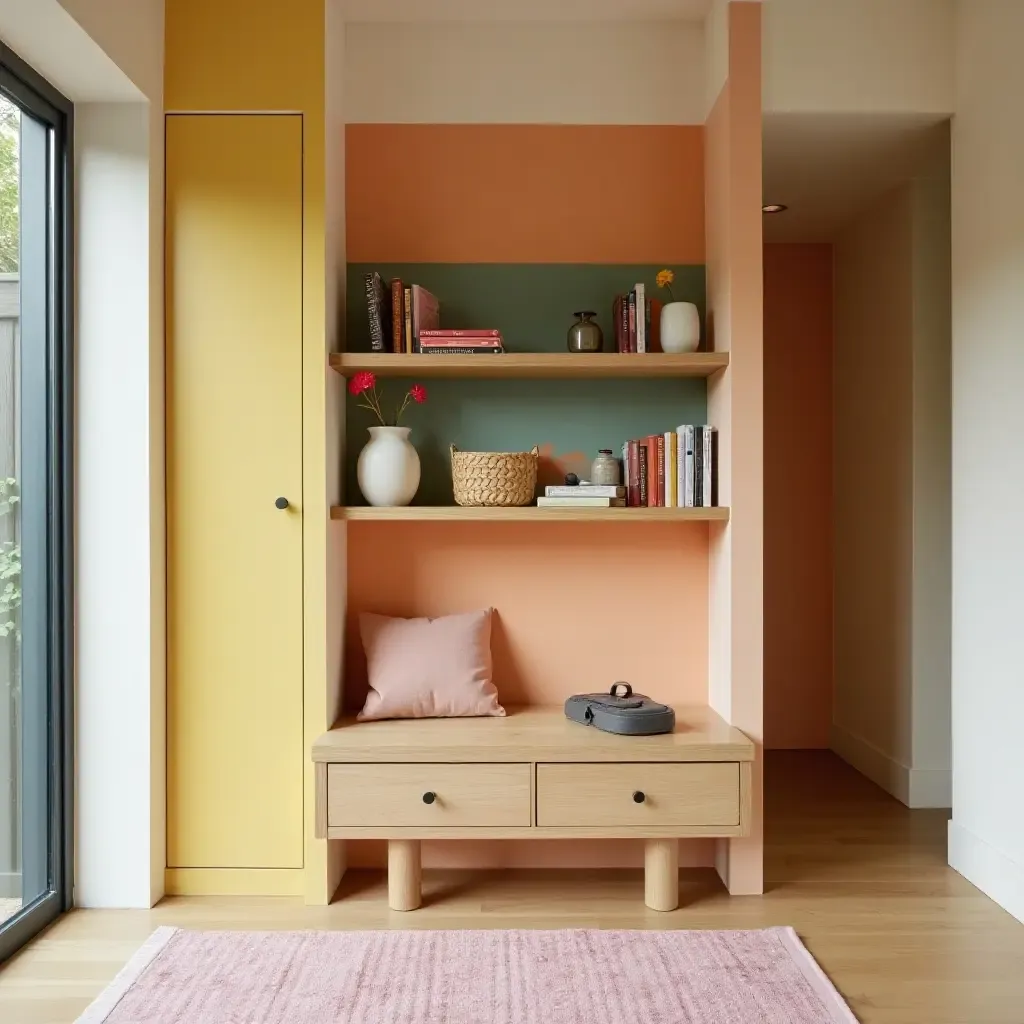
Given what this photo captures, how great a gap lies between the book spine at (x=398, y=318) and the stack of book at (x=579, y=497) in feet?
2.18

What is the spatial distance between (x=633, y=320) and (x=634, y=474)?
0.50m

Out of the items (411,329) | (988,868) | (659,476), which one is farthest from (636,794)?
(411,329)

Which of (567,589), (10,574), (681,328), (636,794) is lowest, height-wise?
(636,794)

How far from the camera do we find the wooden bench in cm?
296

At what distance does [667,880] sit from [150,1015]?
1.46 metres

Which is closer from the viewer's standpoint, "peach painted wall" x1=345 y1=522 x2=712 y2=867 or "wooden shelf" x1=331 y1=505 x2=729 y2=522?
"wooden shelf" x1=331 y1=505 x2=729 y2=522

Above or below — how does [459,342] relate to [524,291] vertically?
below

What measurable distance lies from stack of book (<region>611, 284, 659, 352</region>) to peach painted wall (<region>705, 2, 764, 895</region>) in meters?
0.26

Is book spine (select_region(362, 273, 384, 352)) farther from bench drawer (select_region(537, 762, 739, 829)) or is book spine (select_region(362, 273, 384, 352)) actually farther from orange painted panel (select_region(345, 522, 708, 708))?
bench drawer (select_region(537, 762, 739, 829))

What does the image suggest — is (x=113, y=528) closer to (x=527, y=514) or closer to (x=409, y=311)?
(x=409, y=311)

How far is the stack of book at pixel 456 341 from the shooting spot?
127 inches

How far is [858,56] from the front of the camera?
3291mm

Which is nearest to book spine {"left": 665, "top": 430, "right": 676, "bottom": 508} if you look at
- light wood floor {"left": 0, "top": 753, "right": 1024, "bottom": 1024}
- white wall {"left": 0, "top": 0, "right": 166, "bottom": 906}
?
light wood floor {"left": 0, "top": 753, "right": 1024, "bottom": 1024}

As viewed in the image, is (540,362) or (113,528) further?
(540,362)
